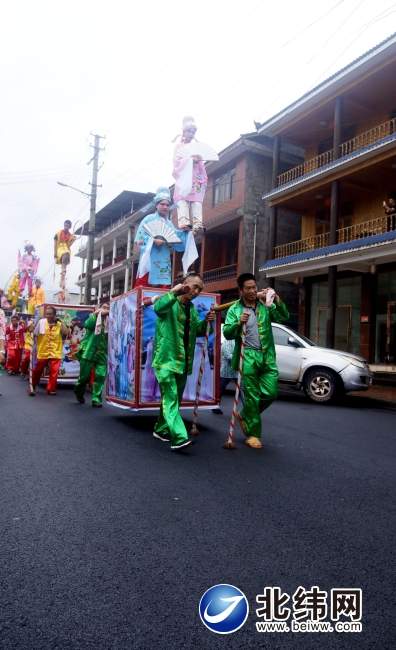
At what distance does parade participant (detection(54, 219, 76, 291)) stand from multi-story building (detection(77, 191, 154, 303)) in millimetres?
19100

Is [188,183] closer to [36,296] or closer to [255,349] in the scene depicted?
[255,349]

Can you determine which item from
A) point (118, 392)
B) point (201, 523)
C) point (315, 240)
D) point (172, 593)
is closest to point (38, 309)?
point (118, 392)

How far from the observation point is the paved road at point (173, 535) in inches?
84.6

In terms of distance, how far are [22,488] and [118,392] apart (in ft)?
11.2

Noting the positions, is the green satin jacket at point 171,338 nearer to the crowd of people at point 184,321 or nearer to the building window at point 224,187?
the crowd of people at point 184,321

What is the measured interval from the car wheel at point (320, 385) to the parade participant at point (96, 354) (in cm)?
454

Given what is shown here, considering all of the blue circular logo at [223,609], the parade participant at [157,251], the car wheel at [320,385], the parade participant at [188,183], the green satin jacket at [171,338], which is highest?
the parade participant at [188,183]

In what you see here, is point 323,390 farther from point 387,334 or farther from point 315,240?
point 315,240

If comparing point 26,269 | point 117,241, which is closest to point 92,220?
point 26,269

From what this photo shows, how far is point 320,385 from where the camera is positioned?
11.4 m

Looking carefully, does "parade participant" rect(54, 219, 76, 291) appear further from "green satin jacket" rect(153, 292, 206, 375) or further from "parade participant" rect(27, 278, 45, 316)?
"green satin jacket" rect(153, 292, 206, 375)

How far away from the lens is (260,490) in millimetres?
4102

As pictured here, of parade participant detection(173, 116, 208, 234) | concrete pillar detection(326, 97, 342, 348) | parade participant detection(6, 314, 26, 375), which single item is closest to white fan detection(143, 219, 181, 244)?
parade participant detection(173, 116, 208, 234)

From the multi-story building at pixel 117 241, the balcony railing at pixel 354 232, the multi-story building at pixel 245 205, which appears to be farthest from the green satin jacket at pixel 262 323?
the multi-story building at pixel 117 241
